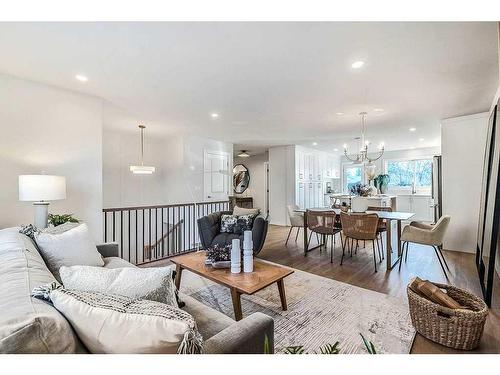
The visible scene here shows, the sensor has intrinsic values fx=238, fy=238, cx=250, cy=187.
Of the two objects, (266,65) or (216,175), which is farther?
(216,175)

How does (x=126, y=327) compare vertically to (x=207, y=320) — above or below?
above

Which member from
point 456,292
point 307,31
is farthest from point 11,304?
point 456,292

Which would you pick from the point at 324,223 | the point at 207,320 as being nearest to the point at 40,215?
the point at 207,320

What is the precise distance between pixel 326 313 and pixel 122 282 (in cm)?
188

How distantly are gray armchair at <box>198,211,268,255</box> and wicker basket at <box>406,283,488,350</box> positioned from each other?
1.88m

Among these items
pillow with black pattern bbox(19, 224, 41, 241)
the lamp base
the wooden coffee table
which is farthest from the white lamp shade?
the wooden coffee table

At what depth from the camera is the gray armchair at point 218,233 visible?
3.39 m

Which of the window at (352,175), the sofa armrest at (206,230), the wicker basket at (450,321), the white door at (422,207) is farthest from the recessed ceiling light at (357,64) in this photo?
the window at (352,175)

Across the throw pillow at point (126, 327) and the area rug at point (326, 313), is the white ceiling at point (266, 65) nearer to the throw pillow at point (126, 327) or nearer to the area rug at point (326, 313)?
the throw pillow at point (126, 327)

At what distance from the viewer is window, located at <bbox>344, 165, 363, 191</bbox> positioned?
9.05 meters

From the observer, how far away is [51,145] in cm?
288

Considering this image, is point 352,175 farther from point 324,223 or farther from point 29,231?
point 29,231
